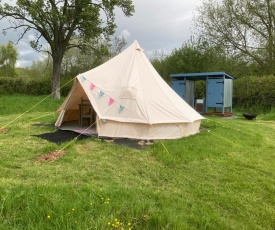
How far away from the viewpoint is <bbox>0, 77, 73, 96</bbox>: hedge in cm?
1752

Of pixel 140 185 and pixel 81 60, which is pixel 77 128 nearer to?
pixel 140 185

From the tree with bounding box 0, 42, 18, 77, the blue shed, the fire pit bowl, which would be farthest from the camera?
the tree with bounding box 0, 42, 18, 77

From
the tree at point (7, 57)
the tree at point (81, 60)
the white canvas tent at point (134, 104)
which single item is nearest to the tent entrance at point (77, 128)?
the white canvas tent at point (134, 104)

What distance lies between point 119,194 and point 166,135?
10.9 feet

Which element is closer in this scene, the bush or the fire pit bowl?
the fire pit bowl

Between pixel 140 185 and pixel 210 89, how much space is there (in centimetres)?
992

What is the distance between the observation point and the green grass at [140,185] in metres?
2.51

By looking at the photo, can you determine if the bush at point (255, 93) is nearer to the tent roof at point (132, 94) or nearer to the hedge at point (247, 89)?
the hedge at point (247, 89)

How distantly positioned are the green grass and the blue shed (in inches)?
249

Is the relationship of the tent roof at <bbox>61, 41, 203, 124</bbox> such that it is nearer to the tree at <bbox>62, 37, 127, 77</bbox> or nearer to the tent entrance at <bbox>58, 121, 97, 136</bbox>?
the tent entrance at <bbox>58, 121, 97, 136</bbox>

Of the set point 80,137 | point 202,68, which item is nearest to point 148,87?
point 80,137

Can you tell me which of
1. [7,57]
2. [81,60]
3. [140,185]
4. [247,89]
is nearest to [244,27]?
[247,89]

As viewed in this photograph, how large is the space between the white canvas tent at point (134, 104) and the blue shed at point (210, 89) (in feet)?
19.6

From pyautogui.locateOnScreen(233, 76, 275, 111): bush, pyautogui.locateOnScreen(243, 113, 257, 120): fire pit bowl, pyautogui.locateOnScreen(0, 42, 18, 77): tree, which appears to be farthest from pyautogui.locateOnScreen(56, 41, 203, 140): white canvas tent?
pyautogui.locateOnScreen(0, 42, 18, 77): tree
